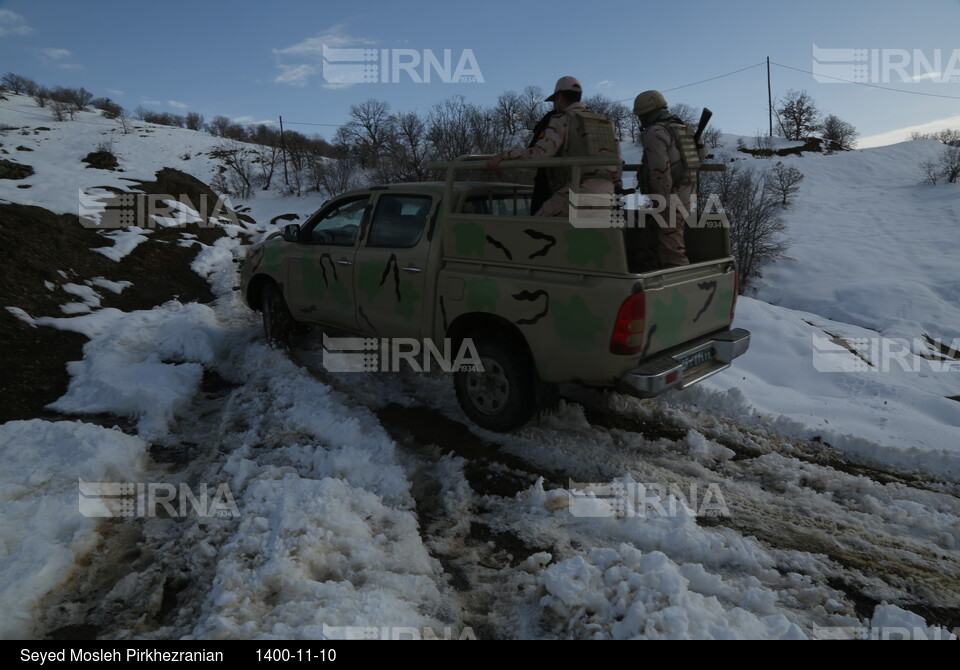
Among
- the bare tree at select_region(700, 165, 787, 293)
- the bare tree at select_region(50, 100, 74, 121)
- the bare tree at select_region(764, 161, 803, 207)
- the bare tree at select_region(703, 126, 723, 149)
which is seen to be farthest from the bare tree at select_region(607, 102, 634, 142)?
the bare tree at select_region(50, 100, 74, 121)

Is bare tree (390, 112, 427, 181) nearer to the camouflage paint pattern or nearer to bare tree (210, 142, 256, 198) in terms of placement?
bare tree (210, 142, 256, 198)

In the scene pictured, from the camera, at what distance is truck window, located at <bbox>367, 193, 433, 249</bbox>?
4.62 metres

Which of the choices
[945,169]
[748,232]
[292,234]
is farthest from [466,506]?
[945,169]

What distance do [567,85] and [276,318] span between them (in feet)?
12.8

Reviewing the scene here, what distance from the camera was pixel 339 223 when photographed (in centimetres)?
539

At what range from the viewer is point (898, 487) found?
3.58 m

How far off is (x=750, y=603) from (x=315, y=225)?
16.2 ft

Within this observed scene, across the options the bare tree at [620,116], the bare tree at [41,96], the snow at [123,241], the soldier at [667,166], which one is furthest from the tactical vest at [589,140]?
the bare tree at [41,96]

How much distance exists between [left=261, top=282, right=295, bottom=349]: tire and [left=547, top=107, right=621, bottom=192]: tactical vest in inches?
134

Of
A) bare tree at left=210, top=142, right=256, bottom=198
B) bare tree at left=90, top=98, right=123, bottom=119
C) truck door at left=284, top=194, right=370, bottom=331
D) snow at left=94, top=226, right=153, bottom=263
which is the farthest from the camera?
bare tree at left=90, top=98, right=123, bottom=119

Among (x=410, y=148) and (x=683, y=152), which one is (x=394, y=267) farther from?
(x=410, y=148)

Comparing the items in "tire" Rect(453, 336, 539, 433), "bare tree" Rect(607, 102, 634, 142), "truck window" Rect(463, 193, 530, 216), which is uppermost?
"bare tree" Rect(607, 102, 634, 142)

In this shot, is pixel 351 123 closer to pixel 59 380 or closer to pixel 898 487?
pixel 59 380

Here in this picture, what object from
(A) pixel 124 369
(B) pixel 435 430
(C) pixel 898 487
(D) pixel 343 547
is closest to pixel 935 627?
(C) pixel 898 487
